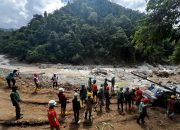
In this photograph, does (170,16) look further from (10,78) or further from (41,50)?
(41,50)

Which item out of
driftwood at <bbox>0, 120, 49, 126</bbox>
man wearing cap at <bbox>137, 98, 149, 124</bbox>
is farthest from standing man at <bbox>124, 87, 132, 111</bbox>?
driftwood at <bbox>0, 120, 49, 126</bbox>

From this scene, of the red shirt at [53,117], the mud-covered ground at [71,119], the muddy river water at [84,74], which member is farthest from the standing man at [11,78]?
the muddy river water at [84,74]

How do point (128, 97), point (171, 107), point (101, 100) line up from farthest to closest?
point (128, 97)
point (171, 107)
point (101, 100)

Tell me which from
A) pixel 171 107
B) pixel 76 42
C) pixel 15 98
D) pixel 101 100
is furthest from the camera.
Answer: pixel 76 42

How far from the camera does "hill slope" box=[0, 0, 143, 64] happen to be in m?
79.1

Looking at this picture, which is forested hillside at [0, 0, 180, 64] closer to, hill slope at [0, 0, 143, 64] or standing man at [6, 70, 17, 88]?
hill slope at [0, 0, 143, 64]

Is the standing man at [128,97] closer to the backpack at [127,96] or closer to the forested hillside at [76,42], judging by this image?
the backpack at [127,96]

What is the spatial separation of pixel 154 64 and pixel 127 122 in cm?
6387

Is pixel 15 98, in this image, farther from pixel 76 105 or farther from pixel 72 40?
pixel 72 40

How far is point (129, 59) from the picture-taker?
83.0 meters

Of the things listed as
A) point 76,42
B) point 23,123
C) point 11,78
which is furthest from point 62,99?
point 76,42

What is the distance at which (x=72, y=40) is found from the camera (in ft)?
266

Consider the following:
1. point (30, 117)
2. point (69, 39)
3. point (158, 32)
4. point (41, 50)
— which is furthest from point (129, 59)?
point (30, 117)

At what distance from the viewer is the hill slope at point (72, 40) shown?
79.1 m
